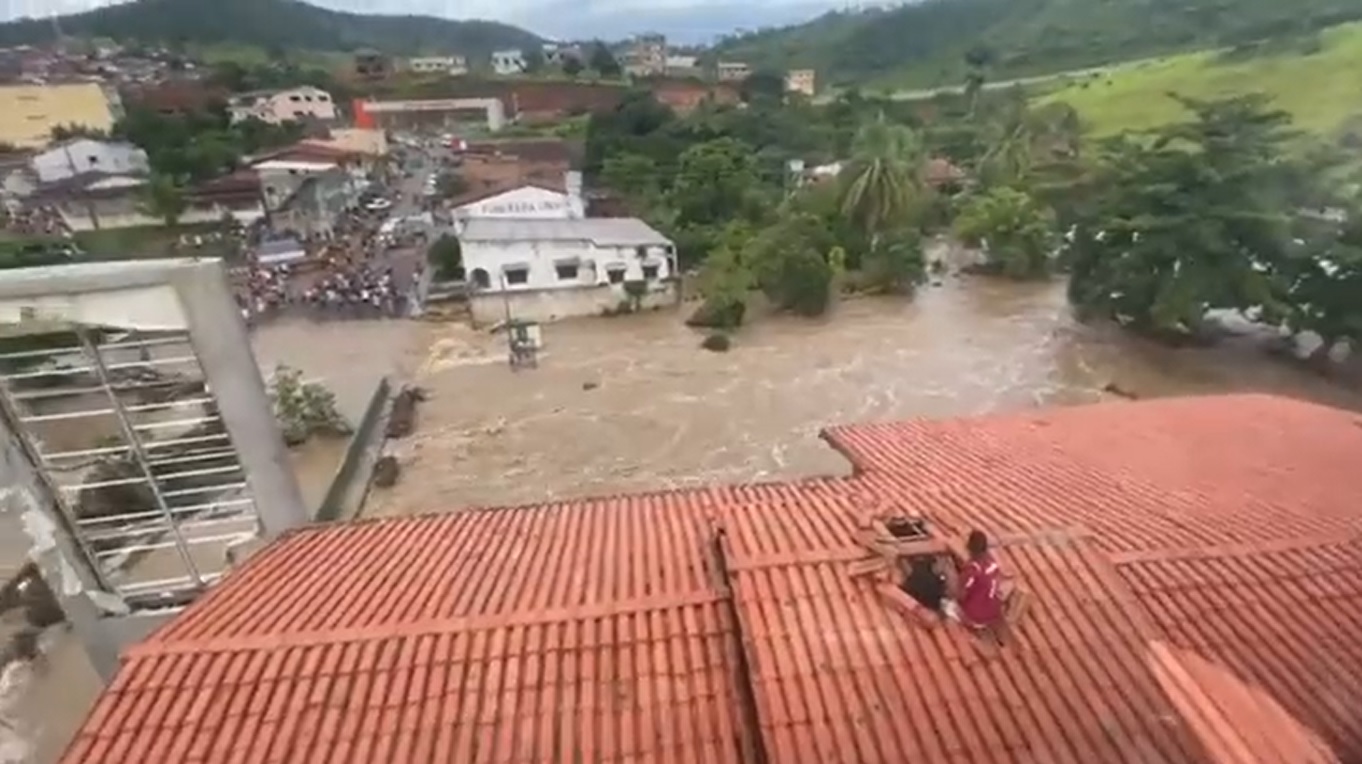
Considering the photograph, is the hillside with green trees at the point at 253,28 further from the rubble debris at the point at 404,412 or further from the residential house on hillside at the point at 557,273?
the rubble debris at the point at 404,412

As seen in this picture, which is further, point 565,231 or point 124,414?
point 565,231

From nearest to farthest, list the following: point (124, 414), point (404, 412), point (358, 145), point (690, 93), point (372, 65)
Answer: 1. point (124, 414)
2. point (404, 412)
3. point (358, 145)
4. point (372, 65)
5. point (690, 93)

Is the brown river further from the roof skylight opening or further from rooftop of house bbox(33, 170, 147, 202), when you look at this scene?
the roof skylight opening

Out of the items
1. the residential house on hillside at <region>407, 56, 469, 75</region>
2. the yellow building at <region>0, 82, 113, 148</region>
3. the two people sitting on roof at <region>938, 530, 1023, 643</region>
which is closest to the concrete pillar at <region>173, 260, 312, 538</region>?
the two people sitting on roof at <region>938, 530, 1023, 643</region>

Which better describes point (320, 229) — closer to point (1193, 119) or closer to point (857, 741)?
point (1193, 119)

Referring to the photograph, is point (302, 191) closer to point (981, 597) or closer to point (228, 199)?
point (228, 199)

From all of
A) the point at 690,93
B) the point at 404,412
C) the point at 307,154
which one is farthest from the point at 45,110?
the point at 690,93

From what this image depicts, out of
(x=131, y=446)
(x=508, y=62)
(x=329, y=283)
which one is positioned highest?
(x=131, y=446)

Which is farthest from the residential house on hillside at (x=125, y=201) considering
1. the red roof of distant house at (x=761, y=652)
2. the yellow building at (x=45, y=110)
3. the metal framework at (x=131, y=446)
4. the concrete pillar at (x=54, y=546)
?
the red roof of distant house at (x=761, y=652)
